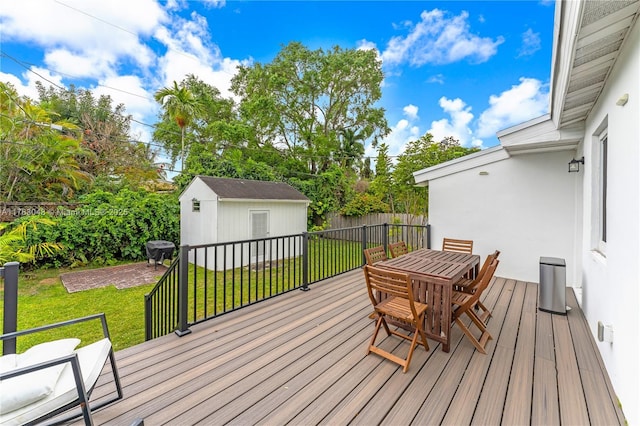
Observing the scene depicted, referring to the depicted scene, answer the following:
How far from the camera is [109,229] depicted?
8469 millimetres

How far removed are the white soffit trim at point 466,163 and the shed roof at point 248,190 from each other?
4908mm

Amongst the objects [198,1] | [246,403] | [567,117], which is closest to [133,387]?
[246,403]

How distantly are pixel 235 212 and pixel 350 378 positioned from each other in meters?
6.88

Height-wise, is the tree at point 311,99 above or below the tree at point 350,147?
above

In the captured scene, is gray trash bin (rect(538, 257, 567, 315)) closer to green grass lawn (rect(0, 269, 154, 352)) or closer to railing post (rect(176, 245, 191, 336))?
railing post (rect(176, 245, 191, 336))

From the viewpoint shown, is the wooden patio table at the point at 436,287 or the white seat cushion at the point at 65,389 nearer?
the white seat cushion at the point at 65,389

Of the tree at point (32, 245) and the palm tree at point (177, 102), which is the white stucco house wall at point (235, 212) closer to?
the tree at point (32, 245)

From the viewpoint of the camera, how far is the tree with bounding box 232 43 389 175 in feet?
50.4

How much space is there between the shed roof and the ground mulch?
2973mm

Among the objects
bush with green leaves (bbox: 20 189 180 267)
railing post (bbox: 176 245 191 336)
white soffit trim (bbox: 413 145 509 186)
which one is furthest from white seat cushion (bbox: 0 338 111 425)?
bush with green leaves (bbox: 20 189 180 267)

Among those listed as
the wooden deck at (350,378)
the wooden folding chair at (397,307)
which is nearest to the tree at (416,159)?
the wooden deck at (350,378)

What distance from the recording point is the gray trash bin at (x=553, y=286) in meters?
3.46

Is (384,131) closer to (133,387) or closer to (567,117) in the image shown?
(567,117)

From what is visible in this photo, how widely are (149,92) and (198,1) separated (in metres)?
5.56
